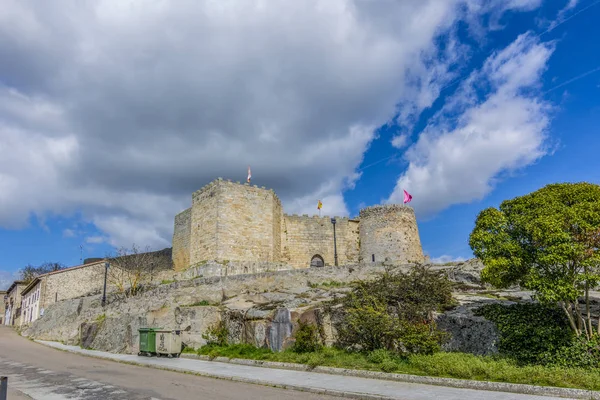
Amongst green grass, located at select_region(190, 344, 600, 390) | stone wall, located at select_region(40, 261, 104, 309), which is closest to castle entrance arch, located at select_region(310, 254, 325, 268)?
stone wall, located at select_region(40, 261, 104, 309)

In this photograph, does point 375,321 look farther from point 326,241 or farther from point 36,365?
point 326,241

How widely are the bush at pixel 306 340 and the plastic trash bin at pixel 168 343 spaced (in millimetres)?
5667

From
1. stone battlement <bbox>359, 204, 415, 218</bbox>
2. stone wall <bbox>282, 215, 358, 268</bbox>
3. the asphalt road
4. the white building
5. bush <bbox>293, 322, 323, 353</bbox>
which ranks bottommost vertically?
the asphalt road

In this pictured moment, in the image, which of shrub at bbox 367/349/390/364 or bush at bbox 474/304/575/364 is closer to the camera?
bush at bbox 474/304/575/364

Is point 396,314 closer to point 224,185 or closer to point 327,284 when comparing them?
point 327,284

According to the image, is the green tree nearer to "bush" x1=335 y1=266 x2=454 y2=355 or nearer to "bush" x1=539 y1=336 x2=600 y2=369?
"bush" x1=539 y1=336 x2=600 y2=369

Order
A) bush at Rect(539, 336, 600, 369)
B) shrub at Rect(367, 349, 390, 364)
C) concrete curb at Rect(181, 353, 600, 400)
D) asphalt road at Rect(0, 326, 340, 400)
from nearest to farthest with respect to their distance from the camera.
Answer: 1. concrete curb at Rect(181, 353, 600, 400)
2. bush at Rect(539, 336, 600, 369)
3. asphalt road at Rect(0, 326, 340, 400)
4. shrub at Rect(367, 349, 390, 364)

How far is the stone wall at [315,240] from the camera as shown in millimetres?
38531

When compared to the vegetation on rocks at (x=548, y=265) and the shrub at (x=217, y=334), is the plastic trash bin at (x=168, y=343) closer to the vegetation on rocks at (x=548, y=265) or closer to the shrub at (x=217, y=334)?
the shrub at (x=217, y=334)

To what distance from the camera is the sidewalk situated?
8547 millimetres

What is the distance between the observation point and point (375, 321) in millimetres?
12844

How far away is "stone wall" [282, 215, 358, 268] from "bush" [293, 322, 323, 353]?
23296mm

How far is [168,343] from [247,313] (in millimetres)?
3398

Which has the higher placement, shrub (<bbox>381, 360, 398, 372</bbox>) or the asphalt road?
shrub (<bbox>381, 360, 398, 372</bbox>)
